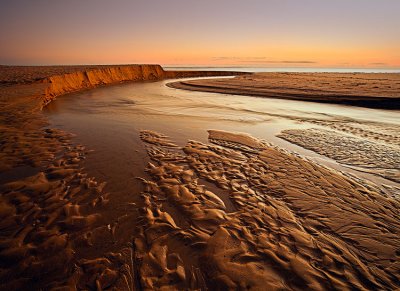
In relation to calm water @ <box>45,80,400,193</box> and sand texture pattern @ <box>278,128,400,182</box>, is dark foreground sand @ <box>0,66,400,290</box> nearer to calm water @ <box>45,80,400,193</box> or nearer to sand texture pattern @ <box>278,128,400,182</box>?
sand texture pattern @ <box>278,128,400,182</box>

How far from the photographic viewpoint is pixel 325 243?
3.27 m

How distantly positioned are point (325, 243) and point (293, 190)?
4.68 ft

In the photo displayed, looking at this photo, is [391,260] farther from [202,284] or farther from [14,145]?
[14,145]

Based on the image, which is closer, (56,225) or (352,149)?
(56,225)

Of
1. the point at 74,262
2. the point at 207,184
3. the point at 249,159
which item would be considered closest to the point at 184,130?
the point at 249,159

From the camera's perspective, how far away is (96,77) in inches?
1303

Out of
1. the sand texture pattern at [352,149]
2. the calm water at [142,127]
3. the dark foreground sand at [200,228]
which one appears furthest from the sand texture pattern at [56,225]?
the sand texture pattern at [352,149]

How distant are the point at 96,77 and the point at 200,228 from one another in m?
35.8

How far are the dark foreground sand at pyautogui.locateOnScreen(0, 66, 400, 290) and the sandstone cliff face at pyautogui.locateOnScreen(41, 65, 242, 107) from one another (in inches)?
484

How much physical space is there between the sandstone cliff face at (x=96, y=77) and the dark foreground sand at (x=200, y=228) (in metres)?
12.3

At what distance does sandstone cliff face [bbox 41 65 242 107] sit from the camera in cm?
2018

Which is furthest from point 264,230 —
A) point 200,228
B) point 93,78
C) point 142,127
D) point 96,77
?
point 96,77

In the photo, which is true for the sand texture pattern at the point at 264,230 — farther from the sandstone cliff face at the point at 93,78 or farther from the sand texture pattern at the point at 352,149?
the sandstone cliff face at the point at 93,78

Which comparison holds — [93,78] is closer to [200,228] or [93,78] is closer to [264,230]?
[200,228]
